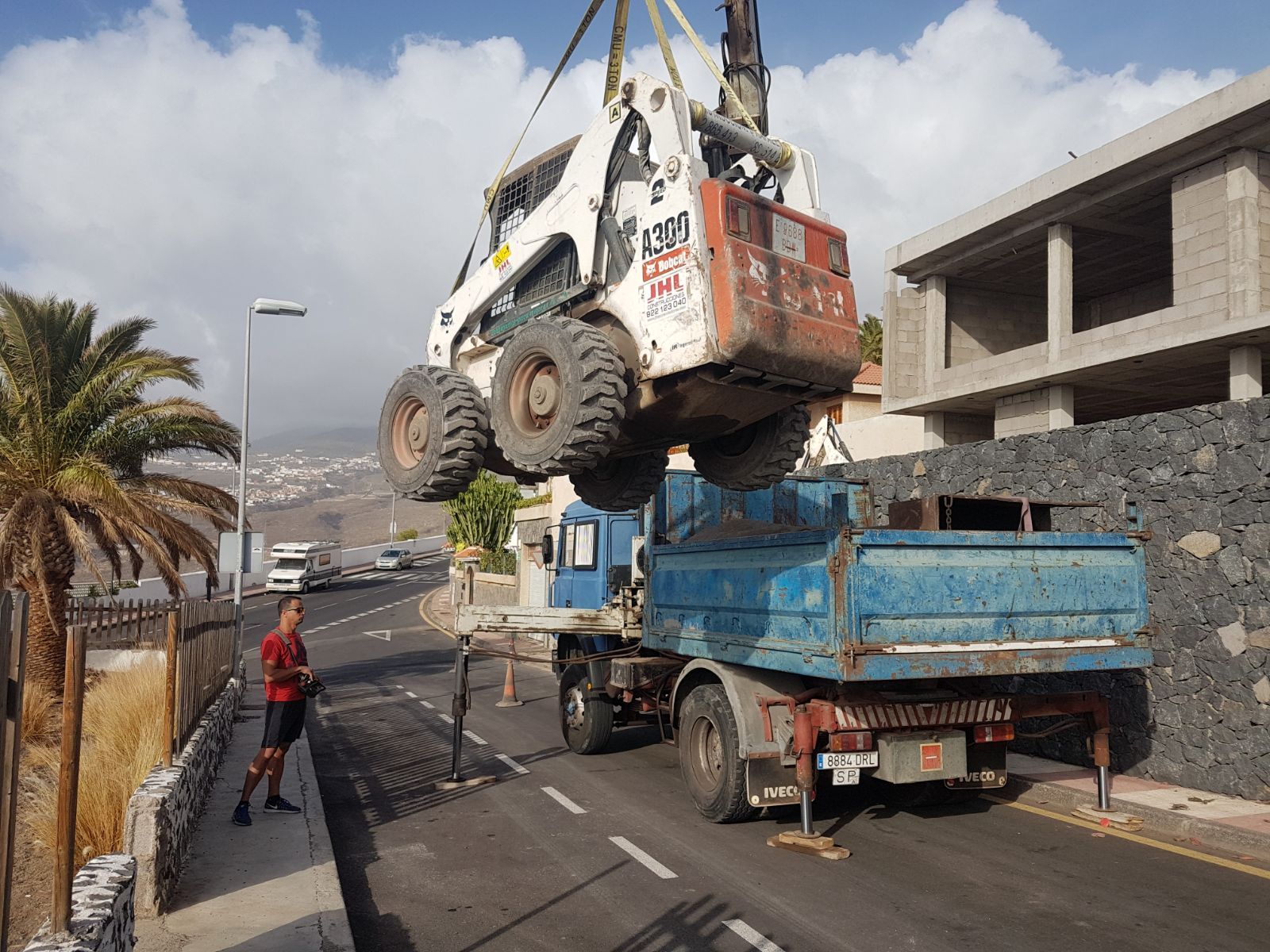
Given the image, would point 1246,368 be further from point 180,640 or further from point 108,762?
point 108,762

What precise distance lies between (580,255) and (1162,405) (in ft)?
59.5

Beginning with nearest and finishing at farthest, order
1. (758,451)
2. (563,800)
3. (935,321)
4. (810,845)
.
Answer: (758,451) → (810,845) → (563,800) → (935,321)

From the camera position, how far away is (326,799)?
920cm

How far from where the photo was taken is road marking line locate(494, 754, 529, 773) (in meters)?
10.6

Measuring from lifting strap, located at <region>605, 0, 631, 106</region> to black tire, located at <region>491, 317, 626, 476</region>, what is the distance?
204 cm

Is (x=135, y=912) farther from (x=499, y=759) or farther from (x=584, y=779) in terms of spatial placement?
(x=499, y=759)

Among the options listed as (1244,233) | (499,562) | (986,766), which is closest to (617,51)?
(986,766)

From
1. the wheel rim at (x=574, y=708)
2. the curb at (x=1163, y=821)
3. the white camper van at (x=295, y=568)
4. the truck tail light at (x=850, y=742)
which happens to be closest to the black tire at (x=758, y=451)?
the truck tail light at (x=850, y=742)

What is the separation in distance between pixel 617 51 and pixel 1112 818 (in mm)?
7260

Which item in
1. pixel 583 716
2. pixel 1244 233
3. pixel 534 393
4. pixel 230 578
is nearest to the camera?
pixel 534 393

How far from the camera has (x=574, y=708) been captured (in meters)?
11.5

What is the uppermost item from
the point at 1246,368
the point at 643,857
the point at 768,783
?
the point at 1246,368

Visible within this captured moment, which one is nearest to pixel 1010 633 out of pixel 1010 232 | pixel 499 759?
pixel 499 759

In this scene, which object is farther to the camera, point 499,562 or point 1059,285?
point 499,562
